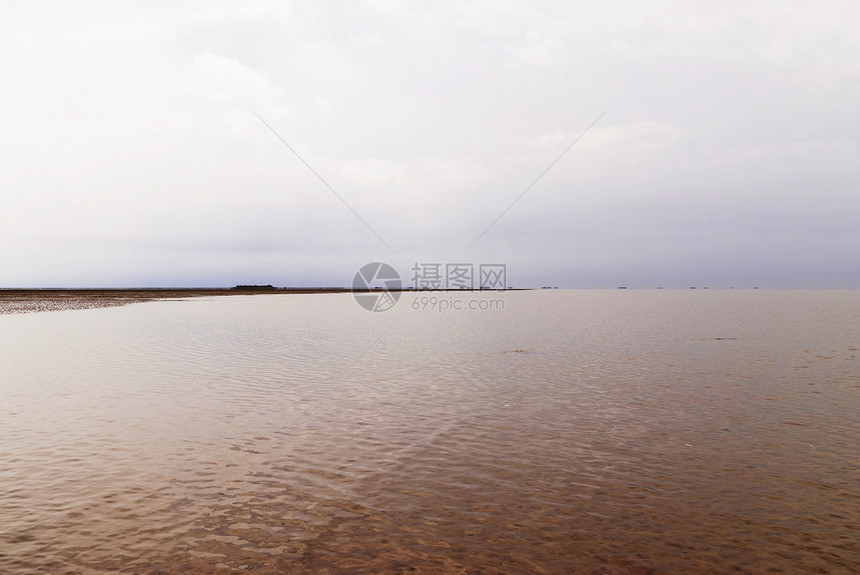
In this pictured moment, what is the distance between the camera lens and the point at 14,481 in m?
12.6

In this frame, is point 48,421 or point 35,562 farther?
point 48,421

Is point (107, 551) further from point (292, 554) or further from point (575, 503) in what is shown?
point (575, 503)

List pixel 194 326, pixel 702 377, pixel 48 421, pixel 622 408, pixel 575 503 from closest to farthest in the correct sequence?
pixel 575 503 < pixel 48 421 < pixel 622 408 < pixel 702 377 < pixel 194 326

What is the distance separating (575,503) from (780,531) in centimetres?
403

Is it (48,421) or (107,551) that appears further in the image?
(48,421)

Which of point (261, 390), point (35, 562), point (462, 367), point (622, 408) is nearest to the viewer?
point (35, 562)

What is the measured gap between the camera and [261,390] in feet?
78.4

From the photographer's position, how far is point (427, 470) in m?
13.6

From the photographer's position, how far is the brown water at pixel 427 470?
9.38 meters

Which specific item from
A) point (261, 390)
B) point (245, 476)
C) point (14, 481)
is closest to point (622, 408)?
point (245, 476)

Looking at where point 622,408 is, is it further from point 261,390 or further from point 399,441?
point 261,390

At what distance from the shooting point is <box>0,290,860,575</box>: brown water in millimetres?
9383

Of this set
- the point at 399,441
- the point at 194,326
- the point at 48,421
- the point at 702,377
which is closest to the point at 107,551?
the point at 399,441

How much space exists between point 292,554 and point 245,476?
4544 mm
